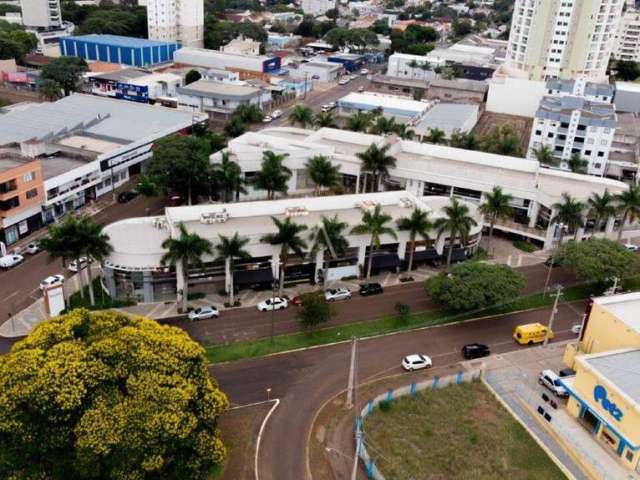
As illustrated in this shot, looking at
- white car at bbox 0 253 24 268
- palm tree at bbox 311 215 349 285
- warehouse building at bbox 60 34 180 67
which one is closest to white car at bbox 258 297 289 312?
palm tree at bbox 311 215 349 285

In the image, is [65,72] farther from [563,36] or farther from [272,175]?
[563,36]

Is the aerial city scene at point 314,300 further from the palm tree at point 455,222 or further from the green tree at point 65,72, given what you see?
the green tree at point 65,72

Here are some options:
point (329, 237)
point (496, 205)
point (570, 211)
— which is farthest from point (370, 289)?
point (570, 211)

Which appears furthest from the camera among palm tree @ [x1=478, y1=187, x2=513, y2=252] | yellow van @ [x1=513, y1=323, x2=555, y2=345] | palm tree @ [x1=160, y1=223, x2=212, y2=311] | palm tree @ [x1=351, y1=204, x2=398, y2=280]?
palm tree @ [x1=478, y1=187, x2=513, y2=252]

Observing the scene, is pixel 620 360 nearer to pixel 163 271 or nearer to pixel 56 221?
pixel 163 271

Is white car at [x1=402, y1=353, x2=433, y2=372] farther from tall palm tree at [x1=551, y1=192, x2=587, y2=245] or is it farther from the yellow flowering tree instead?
tall palm tree at [x1=551, y1=192, x2=587, y2=245]

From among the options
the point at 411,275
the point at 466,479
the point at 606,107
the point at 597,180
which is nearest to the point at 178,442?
the point at 466,479
